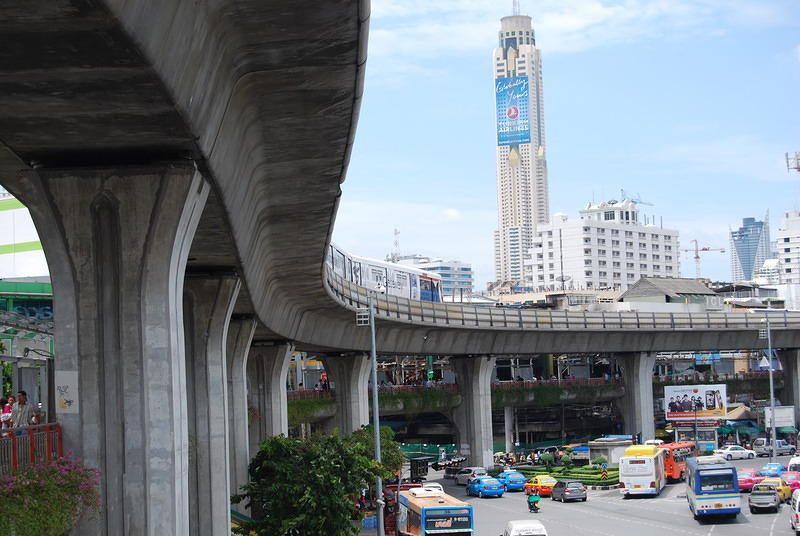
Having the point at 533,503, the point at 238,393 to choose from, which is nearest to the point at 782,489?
the point at 533,503

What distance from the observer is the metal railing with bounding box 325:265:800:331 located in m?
56.5

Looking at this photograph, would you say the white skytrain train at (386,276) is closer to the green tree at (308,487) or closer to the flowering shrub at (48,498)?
the green tree at (308,487)

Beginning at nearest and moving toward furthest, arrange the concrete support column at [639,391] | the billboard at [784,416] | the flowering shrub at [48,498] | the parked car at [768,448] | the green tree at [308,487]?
the flowering shrub at [48,498]
the green tree at [308,487]
the parked car at [768,448]
the billboard at [784,416]
the concrete support column at [639,391]

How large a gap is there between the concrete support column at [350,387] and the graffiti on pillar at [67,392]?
49.7 metres

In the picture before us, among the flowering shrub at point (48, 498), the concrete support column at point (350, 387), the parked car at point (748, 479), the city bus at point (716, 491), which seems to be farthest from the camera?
the concrete support column at point (350, 387)

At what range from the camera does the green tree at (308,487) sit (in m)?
34.6

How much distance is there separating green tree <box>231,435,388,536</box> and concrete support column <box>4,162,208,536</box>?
16.3 metres

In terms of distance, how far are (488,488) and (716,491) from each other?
2062 cm

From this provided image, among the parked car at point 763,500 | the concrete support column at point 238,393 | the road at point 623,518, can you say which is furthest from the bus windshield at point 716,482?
the concrete support column at point 238,393

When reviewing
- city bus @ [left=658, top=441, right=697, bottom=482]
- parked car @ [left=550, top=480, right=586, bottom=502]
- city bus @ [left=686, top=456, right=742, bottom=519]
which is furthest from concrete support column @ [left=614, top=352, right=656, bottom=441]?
city bus @ [left=686, top=456, right=742, bottom=519]

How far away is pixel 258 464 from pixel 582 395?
6494cm

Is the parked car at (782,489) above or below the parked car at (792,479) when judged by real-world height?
below

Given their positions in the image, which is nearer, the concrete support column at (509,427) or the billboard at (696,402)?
the billboard at (696,402)

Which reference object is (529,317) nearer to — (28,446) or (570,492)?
(570,492)
